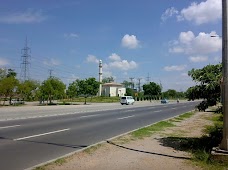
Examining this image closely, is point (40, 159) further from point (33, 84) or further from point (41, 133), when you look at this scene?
point (33, 84)

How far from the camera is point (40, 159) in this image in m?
8.66

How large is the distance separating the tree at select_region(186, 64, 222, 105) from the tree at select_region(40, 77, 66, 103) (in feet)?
155

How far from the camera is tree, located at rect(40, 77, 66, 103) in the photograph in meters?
56.3

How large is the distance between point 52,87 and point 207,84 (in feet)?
159

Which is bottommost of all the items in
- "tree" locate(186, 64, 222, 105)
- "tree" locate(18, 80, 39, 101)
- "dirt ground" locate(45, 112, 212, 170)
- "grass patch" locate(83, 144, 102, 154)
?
"dirt ground" locate(45, 112, 212, 170)

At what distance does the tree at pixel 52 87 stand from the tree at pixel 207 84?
47.3m

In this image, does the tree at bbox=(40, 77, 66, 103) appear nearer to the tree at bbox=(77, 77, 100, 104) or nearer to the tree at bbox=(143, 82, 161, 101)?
the tree at bbox=(77, 77, 100, 104)

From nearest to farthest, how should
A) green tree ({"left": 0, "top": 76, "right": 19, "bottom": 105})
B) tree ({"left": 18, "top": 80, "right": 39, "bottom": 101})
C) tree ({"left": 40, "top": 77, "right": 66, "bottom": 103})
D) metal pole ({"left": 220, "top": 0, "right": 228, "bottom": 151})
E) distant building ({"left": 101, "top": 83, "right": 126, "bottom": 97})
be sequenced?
metal pole ({"left": 220, "top": 0, "right": 228, "bottom": 151}), green tree ({"left": 0, "top": 76, "right": 19, "bottom": 105}), tree ({"left": 18, "top": 80, "right": 39, "bottom": 101}), tree ({"left": 40, "top": 77, "right": 66, "bottom": 103}), distant building ({"left": 101, "top": 83, "right": 126, "bottom": 97})

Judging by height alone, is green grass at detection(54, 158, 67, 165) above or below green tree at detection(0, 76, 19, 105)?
below

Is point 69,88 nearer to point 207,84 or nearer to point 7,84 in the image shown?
point 7,84

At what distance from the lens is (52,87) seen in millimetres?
56812

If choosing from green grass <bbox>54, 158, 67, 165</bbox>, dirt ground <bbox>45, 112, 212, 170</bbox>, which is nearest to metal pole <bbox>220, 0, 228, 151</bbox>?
dirt ground <bbox>45, 112, 212, 170</bbox>

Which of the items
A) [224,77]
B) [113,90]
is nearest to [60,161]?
[224,77]

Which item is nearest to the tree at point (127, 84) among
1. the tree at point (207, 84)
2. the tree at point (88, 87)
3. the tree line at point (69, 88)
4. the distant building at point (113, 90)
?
the distant building at point (113, 90)
